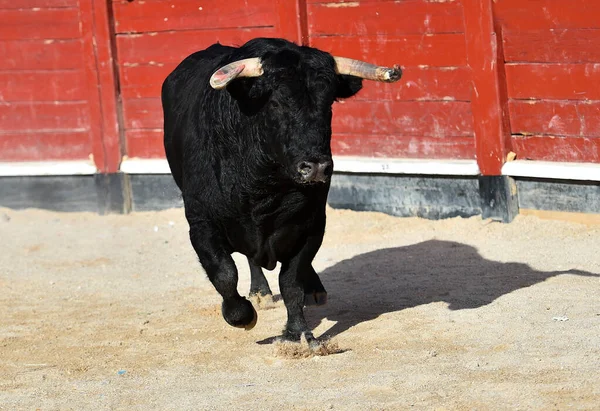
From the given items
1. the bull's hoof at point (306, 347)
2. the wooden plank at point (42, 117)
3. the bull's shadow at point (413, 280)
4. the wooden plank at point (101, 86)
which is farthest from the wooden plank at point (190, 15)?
the bull's hoof at point (306, 347)

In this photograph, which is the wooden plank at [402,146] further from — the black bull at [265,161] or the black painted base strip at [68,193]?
the black bull at [265,161]

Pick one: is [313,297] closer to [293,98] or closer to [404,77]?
[293,98]

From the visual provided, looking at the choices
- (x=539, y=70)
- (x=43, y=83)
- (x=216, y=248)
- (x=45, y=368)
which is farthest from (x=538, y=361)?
(x=43, y=83)

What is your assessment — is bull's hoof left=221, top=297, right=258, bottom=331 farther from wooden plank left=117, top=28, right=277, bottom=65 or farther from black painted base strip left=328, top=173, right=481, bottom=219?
wooden plank left=117, top=28, right=277, bottom=65

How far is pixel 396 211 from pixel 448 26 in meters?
1.48

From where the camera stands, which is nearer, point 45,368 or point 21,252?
point 45,368

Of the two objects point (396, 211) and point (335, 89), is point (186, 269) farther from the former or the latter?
point (335, 89)

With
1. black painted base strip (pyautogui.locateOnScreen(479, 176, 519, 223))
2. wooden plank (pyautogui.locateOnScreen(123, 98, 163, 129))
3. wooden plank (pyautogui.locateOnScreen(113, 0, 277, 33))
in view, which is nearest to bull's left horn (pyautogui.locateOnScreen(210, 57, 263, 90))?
black painted base strip (pyautogui.locateOnScreen(479, 176, 519, 223))

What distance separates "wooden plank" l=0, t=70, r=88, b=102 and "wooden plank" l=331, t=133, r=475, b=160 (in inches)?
105

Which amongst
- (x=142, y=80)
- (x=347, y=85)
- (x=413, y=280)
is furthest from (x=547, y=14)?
(x=142, y=80)

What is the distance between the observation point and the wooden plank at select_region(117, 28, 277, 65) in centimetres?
1004

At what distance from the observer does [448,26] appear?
28.5 feet

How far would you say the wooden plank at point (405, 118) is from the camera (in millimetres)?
8773

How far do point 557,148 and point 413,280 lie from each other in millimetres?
1651
